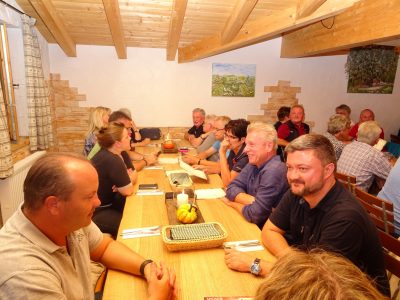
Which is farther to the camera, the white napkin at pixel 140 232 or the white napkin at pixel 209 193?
the white napkin at pixel 209 193

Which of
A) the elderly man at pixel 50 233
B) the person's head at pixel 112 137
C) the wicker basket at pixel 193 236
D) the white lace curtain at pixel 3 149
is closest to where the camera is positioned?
the elderly man at pixel 50 233

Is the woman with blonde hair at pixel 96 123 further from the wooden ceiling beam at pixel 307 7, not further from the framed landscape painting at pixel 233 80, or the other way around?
the wooden ceiling beam at pixel 307 7

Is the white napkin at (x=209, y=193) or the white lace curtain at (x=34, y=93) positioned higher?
the white lace curtain at (x=34, y=93)

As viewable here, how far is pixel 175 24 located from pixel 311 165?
2988 millimetres

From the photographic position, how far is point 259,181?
2082 millimetres

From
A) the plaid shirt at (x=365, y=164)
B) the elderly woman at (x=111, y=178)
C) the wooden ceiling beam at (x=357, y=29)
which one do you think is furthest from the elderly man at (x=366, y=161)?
the elderly woman at (x=111, y=178)

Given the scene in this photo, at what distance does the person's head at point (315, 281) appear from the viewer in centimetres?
55

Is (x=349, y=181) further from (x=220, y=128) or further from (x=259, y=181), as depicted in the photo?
(x=220, y=128)

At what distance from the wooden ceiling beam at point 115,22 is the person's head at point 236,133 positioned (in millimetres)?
1877

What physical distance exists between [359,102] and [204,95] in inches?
127

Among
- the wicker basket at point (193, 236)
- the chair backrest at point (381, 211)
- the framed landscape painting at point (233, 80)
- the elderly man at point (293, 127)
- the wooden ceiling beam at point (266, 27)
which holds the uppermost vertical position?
the wooden ceiling beam at point (266, 27)

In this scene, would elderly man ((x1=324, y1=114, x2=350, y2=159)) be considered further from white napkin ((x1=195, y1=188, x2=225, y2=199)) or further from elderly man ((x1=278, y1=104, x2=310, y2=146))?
white napkin ((x1=195, y1=188, x2=225, y2=199))

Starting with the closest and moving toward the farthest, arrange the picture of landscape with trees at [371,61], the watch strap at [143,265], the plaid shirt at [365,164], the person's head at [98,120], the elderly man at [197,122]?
the watch strap at [143,265]
the plaid shirt at [365,164]
the person's head at [98,120]
the picture of landscape with trees at [371,61]
the elderly man at [197,122]

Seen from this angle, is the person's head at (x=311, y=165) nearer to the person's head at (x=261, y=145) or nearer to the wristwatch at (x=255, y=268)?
the wristwatch at (x=255, y=268)
